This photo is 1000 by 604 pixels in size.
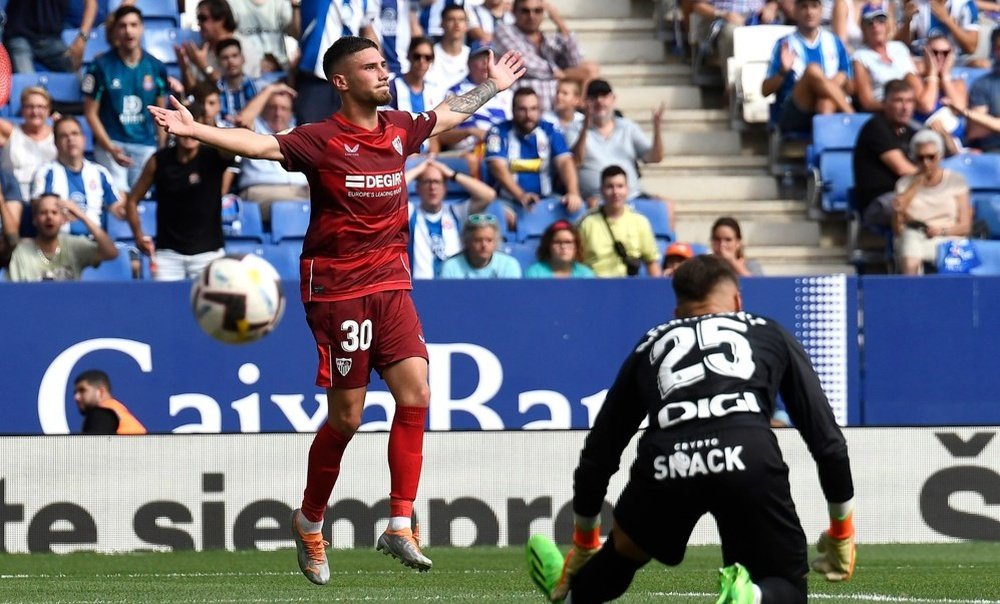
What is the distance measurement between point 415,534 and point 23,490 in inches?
171

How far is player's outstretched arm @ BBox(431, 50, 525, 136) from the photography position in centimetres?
882

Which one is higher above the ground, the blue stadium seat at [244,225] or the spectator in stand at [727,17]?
the spectator in stand at [727,17]

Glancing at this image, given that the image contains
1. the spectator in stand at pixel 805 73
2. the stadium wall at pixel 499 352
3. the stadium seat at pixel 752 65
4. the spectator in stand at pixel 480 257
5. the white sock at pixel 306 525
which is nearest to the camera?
the white sock at pixel 306 525

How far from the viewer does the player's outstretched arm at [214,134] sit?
781 centimetres

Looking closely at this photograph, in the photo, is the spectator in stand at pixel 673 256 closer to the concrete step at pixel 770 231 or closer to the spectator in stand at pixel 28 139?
the concrete step at pixel 770 231

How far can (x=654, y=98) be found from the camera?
58.5ft

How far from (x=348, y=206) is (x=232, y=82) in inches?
284

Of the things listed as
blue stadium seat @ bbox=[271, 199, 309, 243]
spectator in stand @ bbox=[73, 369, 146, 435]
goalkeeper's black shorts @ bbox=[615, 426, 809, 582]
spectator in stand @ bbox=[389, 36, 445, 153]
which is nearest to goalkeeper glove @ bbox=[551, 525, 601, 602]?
goalkeeper's black shorts @ bbox=[615, 426, 809, 582]

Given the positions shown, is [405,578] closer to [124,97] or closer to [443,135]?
[443,135]

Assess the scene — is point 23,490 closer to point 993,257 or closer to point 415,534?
point 415,534

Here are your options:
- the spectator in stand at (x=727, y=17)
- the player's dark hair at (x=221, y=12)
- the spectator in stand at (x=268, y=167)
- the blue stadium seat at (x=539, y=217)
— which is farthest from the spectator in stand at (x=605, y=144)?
the player's dark hair at (x=221, y=12)

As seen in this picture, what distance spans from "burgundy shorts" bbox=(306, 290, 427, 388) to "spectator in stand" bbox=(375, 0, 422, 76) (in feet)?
25.3

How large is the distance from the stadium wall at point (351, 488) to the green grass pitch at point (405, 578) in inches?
10.5

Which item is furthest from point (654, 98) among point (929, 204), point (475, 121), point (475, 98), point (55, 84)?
point (475, 98)
